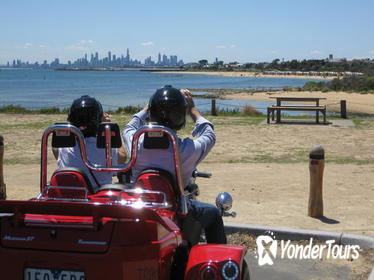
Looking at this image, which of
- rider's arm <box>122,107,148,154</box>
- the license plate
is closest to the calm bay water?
rider's arm <box>122,107,148,154</box>

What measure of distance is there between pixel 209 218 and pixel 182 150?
58cm

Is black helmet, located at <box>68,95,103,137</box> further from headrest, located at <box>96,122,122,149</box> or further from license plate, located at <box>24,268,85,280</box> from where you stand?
license plate, located at <box>24,268,85,280</box>

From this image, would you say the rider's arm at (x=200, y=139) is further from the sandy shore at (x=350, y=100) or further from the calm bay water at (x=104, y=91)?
the calm bay water at (x=104, y=91)

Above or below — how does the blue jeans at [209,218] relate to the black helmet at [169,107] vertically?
below

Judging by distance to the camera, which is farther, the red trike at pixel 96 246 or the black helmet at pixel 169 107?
the black helmet at pixel 169 107

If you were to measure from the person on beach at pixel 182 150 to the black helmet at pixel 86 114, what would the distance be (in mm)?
534

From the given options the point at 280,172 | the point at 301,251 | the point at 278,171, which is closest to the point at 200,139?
the point at 301,251

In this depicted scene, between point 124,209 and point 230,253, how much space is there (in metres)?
0.68

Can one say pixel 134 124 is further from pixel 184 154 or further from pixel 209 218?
pixel 209 218

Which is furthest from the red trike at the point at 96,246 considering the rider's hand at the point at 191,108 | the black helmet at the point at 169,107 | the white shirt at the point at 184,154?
the rider's hand at the point at 191,108

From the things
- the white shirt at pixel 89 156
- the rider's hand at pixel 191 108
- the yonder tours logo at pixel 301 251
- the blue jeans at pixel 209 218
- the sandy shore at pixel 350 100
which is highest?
the rider's hand at pixel 191 108

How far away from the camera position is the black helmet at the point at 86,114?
14.3 ft

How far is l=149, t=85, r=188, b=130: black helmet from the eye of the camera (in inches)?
145

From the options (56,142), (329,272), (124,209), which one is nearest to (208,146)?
(56,142)
